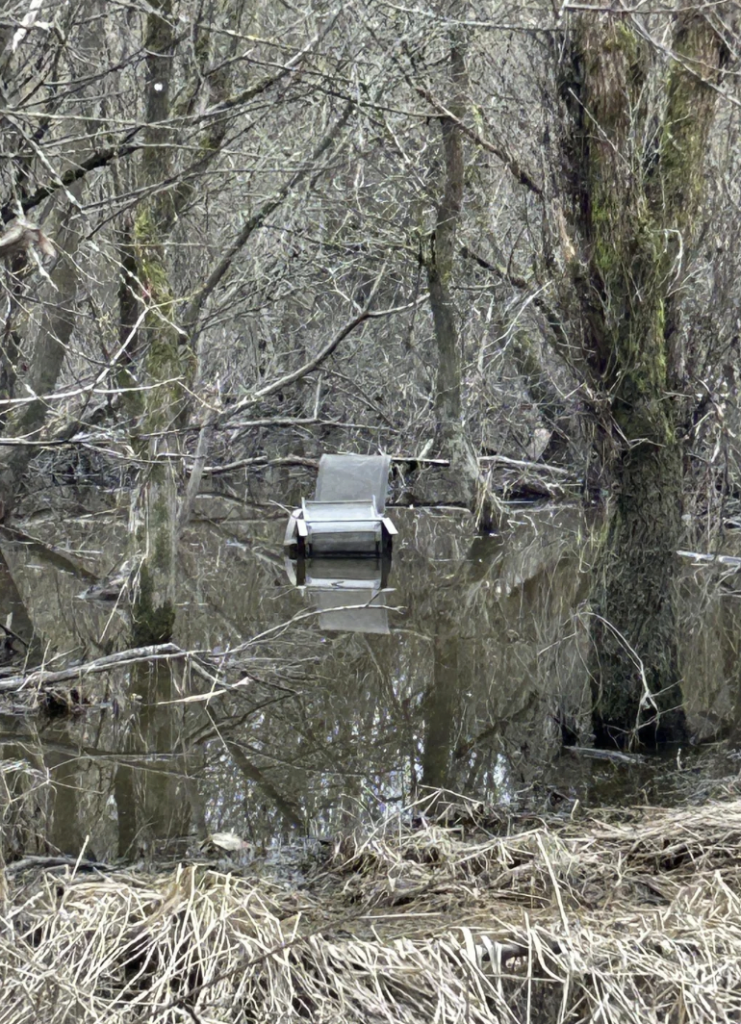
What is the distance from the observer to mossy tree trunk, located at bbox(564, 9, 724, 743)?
19.8 feet

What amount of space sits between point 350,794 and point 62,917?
8.11 feet

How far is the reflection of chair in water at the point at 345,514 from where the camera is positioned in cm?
1334

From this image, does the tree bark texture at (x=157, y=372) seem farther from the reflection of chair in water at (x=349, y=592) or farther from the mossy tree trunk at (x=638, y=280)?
A: the mossy tree trunk at (x=638, y=280)

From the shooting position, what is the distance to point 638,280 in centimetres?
603

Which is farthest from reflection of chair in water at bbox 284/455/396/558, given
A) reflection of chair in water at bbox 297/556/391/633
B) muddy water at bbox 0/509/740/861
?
muddy water at bbox 0/509/740/861

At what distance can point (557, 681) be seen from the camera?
25.9ft

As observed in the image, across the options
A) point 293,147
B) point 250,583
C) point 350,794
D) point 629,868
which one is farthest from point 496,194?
point 629,868

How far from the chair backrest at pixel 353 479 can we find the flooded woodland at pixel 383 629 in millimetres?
489

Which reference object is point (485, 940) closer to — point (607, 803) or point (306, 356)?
point (607, 803)

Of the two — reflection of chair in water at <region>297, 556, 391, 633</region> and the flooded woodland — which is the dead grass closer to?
the flooded woodland

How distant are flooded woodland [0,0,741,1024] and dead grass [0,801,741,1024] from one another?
0.05 feet

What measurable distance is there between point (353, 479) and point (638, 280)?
8.33 meters

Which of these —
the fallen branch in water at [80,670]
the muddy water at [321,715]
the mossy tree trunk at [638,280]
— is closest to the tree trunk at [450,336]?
the muddy water at [321,715]

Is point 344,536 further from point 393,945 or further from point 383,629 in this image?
point 393,945
